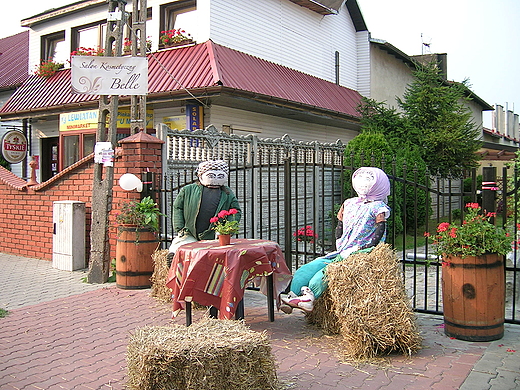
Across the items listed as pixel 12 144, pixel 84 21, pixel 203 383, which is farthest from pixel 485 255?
pixel 84 21

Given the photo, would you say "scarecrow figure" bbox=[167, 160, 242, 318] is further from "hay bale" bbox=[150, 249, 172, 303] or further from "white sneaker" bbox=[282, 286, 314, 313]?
"white sneaker" bbox=[282, 286, 314, 313]

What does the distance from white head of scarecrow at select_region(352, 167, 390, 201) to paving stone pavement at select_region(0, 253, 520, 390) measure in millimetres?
1426

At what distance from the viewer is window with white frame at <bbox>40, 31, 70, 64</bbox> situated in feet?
54.4

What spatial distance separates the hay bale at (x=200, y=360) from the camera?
3.24 metres

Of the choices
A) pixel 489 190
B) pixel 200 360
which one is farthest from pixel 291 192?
pixel 200 360

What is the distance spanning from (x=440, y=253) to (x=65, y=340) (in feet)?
12.2

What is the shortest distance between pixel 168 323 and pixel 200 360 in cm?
254

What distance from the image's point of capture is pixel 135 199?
788 cm

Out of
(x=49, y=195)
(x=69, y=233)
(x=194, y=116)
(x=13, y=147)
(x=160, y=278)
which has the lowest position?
(x=160, y=278)

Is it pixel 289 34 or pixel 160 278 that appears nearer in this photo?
pixel 160 278

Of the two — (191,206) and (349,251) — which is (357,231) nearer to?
(349,251)

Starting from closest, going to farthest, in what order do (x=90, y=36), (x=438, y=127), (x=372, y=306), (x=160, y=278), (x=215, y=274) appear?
(x=372, y=306)
(x=215, y=274)
(x=160, y=278)
(x=438, y=127)
(x=90, y=36)

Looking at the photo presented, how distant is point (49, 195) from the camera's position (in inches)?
383

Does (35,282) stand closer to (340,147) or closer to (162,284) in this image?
(162,284)
